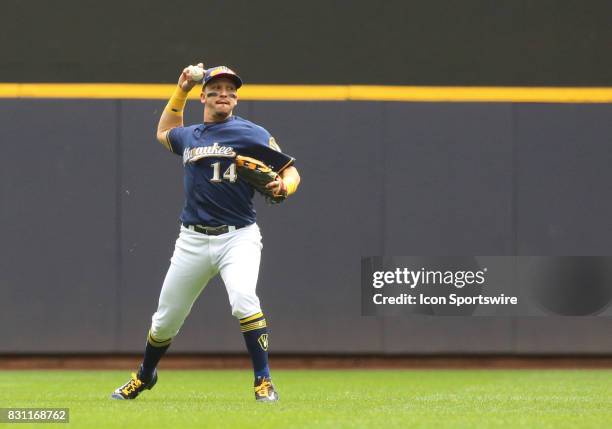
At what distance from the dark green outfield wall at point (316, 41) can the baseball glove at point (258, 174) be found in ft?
13.4

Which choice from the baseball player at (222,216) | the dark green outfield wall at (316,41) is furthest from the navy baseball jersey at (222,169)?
the dark green outfield wall at (316,41)

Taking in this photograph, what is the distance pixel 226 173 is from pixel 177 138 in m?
0.49

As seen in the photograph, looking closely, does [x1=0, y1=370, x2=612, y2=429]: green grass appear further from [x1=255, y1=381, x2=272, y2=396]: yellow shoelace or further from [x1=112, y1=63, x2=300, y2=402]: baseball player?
[x1=112, y1=63, x2=300, y2=402]: baseball player

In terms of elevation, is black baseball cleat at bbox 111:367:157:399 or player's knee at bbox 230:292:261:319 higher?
player's knee at bbox 230:292:261:319

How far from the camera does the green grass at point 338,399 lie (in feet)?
17.8

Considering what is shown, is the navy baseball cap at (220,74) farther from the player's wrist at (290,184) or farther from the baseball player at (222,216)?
the player's wrist at (290,184)

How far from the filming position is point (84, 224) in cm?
1027

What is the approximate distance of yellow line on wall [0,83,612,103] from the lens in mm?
10312

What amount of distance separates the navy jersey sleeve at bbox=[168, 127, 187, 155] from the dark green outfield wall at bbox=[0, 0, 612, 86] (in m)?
3.63

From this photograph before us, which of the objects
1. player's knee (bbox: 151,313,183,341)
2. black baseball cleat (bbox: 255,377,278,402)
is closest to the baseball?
player's knee (bbox: 151,313,183,341)

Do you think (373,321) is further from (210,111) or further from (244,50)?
(210,111)

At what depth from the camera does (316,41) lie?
1052cm

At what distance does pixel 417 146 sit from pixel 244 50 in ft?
5.70

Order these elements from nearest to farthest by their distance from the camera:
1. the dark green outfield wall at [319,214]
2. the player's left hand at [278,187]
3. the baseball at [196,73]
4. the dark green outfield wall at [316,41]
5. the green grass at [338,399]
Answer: the green grass at [338,399] < the player's left hand at [278,187] < the baseball at [196,73] < the dark green outfield wall at [319,214] < the dark green outfield wall at [316,41]
